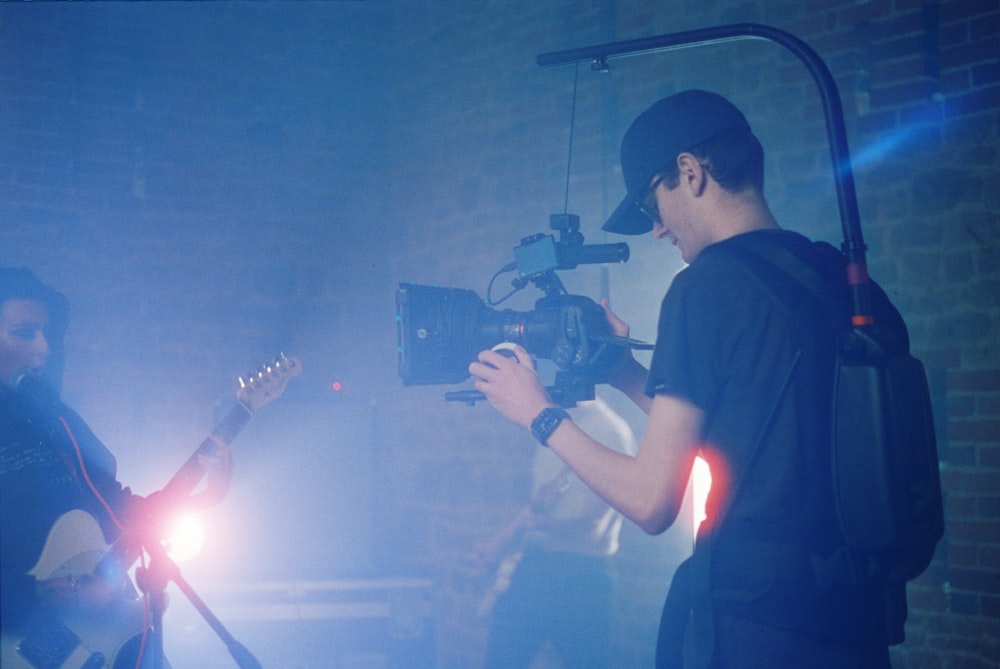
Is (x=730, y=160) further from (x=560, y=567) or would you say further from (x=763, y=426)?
(x=560, y=567)

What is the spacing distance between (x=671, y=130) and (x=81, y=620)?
2.39 m

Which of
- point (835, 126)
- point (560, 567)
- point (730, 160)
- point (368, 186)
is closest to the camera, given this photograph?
point (730, 160)

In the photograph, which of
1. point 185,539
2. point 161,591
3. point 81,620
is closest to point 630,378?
point 161,591

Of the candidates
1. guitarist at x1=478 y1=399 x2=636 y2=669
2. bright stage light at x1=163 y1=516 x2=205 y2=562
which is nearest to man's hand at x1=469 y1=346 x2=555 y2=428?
guitarist at x1=478 y1=399 x2=636 y2=669

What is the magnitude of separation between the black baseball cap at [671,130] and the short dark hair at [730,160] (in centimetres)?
1

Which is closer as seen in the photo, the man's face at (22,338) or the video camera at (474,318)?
the video camera at (474,318)

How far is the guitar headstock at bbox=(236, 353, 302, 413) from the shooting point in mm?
3244

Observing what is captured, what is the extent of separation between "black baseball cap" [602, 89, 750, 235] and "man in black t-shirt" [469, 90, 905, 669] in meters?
0.20

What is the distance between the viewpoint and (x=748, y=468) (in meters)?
1.40

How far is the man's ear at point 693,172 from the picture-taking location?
1.58 m

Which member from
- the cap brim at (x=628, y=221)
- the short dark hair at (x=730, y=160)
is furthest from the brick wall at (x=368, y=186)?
the short dark hair at (x=730, y=160)

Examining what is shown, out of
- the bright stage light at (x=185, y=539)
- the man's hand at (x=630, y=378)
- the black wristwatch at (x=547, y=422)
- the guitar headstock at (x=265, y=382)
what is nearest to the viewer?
the black wristwatch at (x=547, y=422)

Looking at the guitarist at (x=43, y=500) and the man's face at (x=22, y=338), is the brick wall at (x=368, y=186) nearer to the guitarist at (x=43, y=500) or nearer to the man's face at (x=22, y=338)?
the man's face at (x=22, y=338)

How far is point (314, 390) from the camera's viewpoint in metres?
4.27
